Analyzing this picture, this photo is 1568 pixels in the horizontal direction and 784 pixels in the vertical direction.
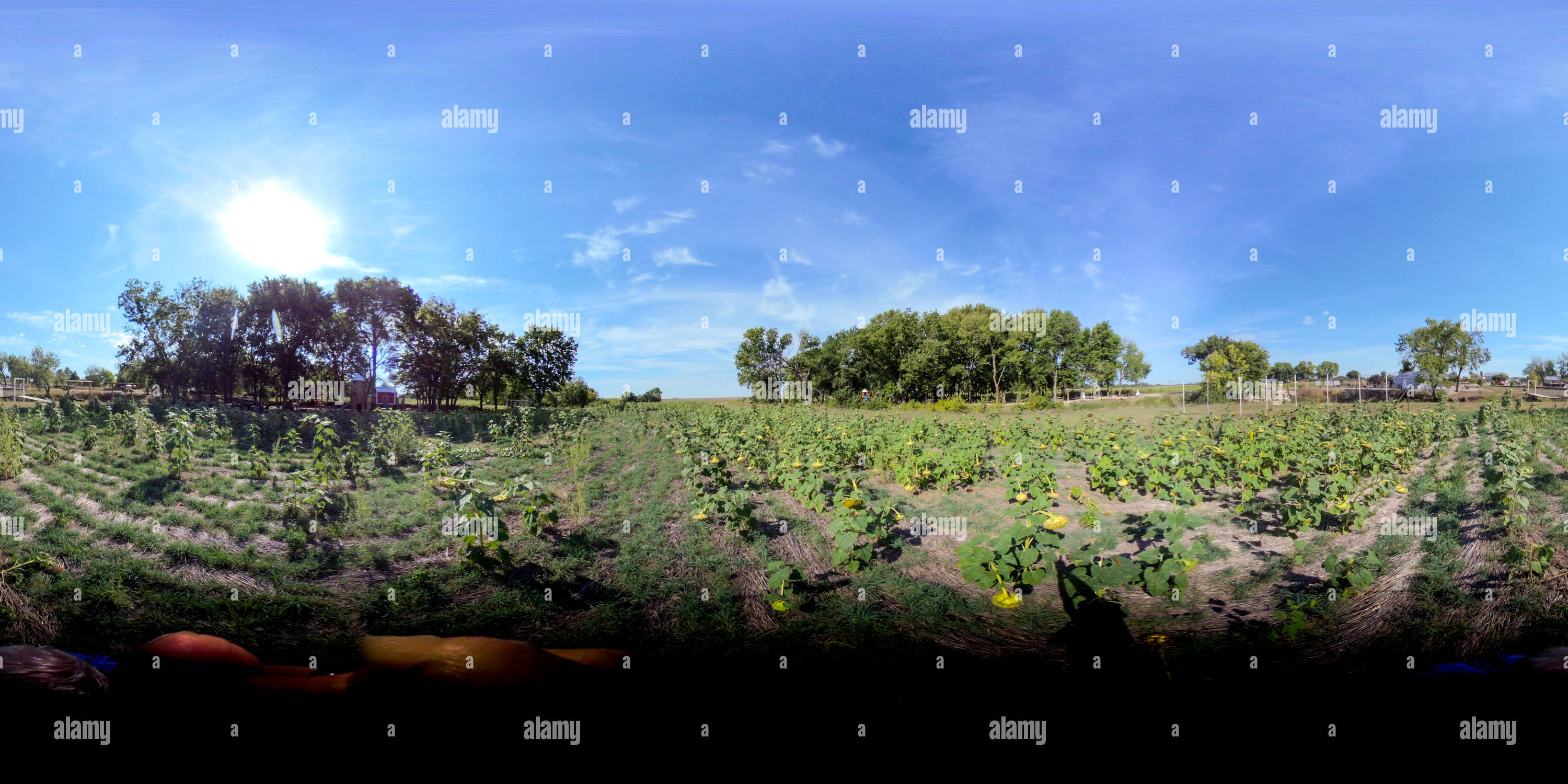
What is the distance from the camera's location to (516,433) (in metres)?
8.24

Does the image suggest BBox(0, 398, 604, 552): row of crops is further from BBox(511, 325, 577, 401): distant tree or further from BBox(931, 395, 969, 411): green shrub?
BBox(931, 395, 969, 411): green shrub

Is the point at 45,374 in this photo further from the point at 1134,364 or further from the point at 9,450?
the point at 1134,364

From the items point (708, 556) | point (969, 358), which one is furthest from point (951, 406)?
point (708, 556)

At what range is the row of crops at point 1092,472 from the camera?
371 cm

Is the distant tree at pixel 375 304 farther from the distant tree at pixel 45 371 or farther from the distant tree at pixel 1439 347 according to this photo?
the distant tree at pixel 1439 347

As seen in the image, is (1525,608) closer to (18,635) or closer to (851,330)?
(18,635)

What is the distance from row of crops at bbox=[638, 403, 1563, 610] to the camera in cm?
371

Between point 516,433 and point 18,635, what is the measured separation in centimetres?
498

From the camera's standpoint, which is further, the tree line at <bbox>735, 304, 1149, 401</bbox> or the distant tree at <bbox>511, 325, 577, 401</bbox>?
the tree line at <bbox>735, 304, 1149, 401</bbox>

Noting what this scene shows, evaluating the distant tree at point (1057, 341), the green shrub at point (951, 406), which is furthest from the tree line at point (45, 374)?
the distant tree at point (1057, 341)

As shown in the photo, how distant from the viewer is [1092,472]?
7.31 m

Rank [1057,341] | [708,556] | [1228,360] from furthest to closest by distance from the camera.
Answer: [1057,341]
[1228,360]
[708,556]

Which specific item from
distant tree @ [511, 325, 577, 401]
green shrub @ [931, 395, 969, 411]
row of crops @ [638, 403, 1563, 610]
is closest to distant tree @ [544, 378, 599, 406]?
distant tree @ [511, 325, 577, 401]

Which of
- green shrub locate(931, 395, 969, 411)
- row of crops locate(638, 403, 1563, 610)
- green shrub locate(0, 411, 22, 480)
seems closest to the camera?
row of crops locate(638, 403, 1563, 610)
